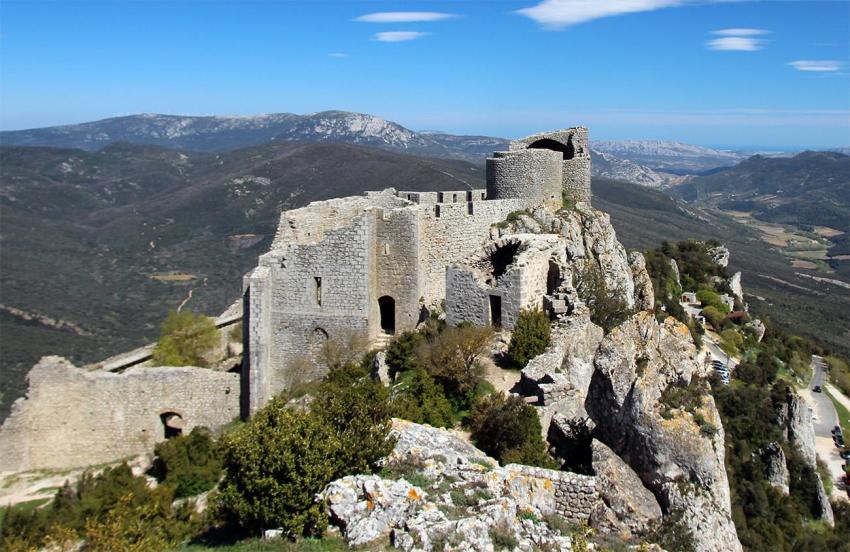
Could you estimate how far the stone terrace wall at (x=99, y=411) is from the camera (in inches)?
790

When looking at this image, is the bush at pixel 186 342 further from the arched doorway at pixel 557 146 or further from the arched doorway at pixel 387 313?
the arched doorway at pixel 557 146

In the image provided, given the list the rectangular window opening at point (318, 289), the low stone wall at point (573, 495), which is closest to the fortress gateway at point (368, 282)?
the rectangular window opening at point (318, 289)

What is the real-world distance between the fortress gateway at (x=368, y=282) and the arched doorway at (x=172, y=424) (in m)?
2.17

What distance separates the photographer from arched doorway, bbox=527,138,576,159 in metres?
28.2

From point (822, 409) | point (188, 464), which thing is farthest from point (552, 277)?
point (822, 409)

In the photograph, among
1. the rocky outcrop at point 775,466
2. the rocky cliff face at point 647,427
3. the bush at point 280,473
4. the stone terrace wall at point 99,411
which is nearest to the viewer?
the bush at point 280,473

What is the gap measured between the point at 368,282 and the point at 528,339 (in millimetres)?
4642

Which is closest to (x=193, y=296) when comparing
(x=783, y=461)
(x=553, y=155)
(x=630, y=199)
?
(x=553, y=155)

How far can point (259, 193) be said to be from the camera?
302ft

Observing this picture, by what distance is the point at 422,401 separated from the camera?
15.4m

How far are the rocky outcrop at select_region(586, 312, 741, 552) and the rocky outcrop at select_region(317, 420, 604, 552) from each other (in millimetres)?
1172

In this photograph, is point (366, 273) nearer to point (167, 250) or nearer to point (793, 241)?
point (167, 250)

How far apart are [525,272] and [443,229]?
2.94 meters

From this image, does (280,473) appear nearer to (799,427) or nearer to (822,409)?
(799,427)
